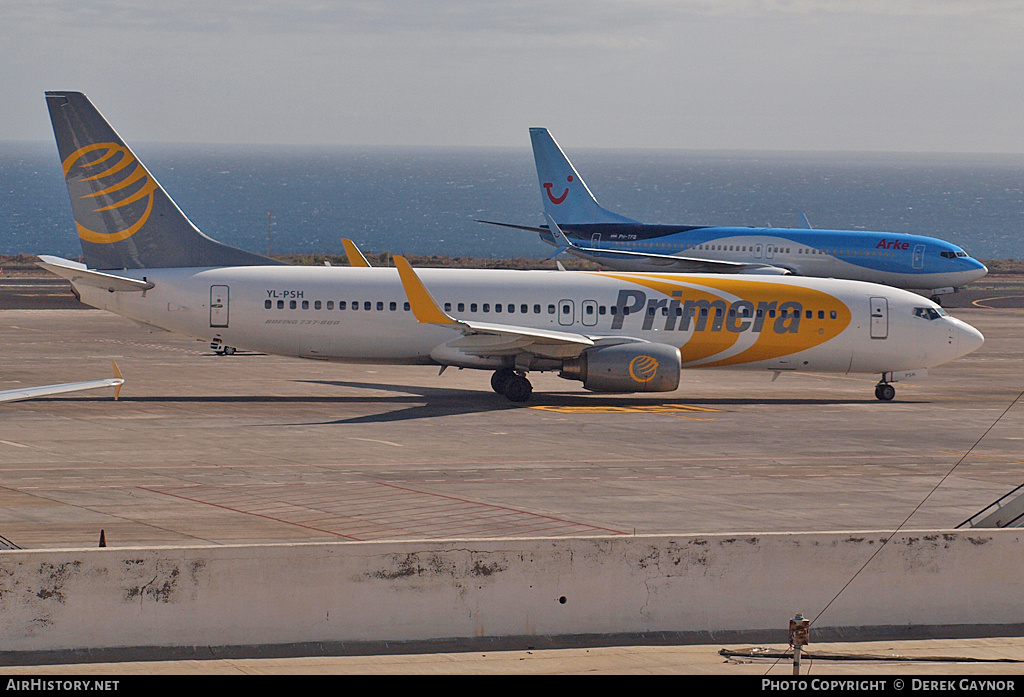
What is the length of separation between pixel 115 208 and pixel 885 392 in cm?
2561

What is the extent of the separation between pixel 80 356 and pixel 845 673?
131 ft

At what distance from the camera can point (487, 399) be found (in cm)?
4247

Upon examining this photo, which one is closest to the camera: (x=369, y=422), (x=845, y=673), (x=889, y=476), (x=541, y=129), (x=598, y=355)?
(x=845, y=673)

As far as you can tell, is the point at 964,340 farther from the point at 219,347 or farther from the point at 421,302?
the point at 219,347

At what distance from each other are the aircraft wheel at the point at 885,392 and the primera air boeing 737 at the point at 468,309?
90 centimetres

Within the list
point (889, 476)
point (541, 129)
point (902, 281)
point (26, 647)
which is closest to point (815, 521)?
point (889, 476)

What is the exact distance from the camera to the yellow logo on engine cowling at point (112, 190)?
42.0 m

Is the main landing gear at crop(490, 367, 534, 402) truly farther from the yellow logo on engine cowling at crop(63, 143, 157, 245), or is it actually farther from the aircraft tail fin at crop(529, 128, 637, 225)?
the aircraft tail fin at crop(529, 128, 637, 225)

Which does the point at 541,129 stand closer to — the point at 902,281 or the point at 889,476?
the point at 902,281

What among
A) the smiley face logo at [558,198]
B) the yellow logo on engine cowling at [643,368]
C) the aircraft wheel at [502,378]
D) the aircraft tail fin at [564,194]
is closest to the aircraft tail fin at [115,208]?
the aircraft wheel at [502,378]

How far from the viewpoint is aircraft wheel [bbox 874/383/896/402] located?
44188 millimetres

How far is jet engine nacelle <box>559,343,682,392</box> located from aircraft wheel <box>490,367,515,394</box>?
2.37 metres

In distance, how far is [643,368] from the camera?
40625 millimetres

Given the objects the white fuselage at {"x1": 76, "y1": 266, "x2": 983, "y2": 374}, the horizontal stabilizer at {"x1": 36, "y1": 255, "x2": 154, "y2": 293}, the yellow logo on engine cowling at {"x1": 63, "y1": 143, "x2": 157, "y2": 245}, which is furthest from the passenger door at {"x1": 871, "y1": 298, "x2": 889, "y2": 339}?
the yellow logo on engine cowling at {"x1": 63, "y1": 143, "x2": 157, "y2": 245}
